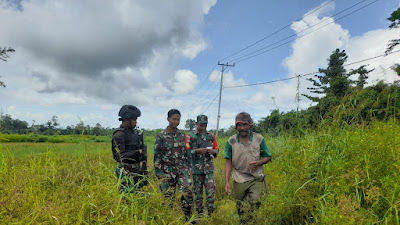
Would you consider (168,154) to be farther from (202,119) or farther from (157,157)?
(202,119)

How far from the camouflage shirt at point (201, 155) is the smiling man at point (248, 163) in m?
1.08

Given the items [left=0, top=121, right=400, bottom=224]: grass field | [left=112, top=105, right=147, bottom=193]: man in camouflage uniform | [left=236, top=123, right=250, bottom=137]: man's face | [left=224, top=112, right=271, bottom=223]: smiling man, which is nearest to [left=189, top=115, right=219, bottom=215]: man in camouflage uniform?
[left=224, top=112, right=271, bottom=223]: smiling man

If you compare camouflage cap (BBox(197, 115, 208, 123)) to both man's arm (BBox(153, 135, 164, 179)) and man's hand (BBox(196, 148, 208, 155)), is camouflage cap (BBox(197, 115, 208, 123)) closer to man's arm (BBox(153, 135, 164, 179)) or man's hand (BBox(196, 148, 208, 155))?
man's hand (BBox(196, 148, 208, 155))

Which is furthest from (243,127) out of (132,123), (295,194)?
(132,123)

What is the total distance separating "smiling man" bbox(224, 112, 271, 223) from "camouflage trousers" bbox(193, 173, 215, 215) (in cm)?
102

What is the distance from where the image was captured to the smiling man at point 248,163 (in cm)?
334

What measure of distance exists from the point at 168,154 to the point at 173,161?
0.15 metres

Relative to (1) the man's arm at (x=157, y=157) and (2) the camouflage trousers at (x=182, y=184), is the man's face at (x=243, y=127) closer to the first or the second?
(2) the camouflage trousers at (x=182, y=184)

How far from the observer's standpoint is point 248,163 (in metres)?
3.40

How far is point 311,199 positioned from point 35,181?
3.12 m

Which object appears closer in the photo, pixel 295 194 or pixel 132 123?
pixel 295 194

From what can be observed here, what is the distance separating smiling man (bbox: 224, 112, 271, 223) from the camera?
3336 mm

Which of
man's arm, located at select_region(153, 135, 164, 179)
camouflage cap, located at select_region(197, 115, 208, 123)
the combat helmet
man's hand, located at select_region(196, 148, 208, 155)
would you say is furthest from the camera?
camouflage cap, located at select_region(197, 115, 208, 123)

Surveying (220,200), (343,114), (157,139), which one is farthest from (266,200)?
(220,200)
